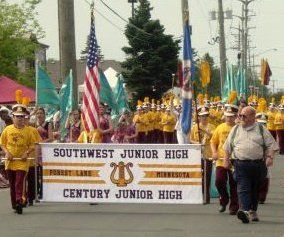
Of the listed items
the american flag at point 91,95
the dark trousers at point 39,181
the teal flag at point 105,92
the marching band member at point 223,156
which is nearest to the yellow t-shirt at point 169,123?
the teal flag at point 105,92

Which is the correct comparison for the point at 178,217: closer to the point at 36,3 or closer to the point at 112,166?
the point at 112,166

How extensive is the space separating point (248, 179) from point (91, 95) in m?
5.53

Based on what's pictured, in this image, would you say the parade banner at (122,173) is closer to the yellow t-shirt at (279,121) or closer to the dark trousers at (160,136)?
the yellow t-shirt at (279,121)

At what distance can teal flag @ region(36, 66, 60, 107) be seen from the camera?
80.0ft

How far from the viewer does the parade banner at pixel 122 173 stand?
14.4m

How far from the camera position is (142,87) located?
197ft

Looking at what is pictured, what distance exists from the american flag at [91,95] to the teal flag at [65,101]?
477 cm

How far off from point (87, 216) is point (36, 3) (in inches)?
1746

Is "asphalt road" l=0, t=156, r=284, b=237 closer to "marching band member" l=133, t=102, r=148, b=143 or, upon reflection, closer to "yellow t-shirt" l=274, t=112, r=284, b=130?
"yellow t-shirt" l=274, t=112, r=284, b=130

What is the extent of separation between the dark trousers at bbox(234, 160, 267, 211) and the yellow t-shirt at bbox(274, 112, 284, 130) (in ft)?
66.8

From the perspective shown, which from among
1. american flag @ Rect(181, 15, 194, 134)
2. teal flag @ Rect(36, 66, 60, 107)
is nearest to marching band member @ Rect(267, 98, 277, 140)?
teal flag @ Rect(36, 66, 60, 107)

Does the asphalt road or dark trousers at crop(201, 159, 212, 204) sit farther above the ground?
dark trousers at crop(201, 159, 212, 204)

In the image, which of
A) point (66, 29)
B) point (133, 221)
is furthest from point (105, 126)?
point (133, 221)

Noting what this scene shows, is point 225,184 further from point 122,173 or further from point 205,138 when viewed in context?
point 122,173
